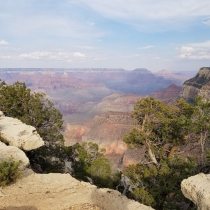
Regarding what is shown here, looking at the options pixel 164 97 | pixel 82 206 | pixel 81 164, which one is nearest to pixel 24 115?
pixel 81 164

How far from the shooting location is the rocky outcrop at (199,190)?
17.4 feet

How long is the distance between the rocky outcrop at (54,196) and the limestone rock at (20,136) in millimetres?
2852

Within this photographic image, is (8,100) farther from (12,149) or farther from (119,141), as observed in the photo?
(119,141)

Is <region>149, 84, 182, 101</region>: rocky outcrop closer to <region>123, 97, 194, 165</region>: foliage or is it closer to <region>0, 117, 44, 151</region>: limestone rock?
<region>123, 97, 194, 165</region>: foliage

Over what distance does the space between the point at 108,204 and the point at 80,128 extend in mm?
78263

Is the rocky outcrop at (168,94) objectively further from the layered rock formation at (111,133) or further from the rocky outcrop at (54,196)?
the rocky outcrop at (54,196)

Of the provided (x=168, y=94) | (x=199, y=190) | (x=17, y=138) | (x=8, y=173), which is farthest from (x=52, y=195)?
(x=168, y=94)

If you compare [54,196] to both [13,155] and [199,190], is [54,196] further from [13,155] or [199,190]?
[199,190]

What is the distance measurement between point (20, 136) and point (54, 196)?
5.09 m

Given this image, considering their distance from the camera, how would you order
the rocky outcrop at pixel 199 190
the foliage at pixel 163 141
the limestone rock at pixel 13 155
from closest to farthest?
the rocky outcrop at pixel 199 190 < the limestone rock at pixel 13 155 < the foliage at pixel 163 141

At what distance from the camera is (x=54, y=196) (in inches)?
282

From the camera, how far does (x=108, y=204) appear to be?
276 inches

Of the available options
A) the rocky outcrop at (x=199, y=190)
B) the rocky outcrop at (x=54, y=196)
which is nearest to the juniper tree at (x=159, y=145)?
the rocky outcrop at (x=54, y=196)

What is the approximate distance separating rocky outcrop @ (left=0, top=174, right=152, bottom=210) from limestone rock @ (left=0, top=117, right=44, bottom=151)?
2.85 m
